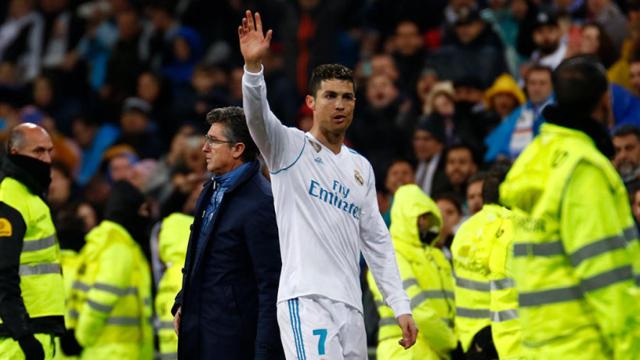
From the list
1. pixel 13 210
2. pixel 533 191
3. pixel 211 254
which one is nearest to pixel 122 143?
pixel 13 210

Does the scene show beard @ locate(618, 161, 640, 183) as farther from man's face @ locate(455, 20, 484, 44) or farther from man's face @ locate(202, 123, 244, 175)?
man's face @ locate(202, 123, 244, 175)

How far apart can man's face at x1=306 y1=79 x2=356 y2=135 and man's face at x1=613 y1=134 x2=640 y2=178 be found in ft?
15.5

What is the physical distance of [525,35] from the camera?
16391 millimetres

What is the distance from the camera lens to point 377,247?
8805 mm

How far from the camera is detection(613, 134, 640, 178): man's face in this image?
1262cm

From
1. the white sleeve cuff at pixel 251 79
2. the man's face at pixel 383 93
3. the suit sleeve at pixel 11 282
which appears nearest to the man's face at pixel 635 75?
the man's face at pixel 383 93

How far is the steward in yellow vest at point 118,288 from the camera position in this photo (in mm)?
12531

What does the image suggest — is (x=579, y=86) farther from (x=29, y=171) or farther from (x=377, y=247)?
(x=29, y=171)

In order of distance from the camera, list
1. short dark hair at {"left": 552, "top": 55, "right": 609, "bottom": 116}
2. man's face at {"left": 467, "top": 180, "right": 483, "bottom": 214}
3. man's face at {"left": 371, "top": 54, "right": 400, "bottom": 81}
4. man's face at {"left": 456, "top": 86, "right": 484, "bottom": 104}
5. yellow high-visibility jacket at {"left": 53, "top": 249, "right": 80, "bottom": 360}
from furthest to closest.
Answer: man's face at {"left": 371, "top": 54, "right": 400, "bottom": 81}
man's face at {"left": 456, "top": 86, "right": 484, "bottom": 104}
yellow high-visibility jacket at {"left": 53, "top": 249, "right": 80, "bottom": 360}
man's face at {"left": 467, "top": 180, "right": 483, "bottom": 214}
short dark hair at {"left": 552, "top": 55, "right": 609, "bottom": 116}

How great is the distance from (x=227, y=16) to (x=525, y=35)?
5756mm

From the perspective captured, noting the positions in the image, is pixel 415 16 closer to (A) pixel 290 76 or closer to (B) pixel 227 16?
(A) pixel 290 76

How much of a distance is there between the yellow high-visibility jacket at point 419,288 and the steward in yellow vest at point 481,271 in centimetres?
31

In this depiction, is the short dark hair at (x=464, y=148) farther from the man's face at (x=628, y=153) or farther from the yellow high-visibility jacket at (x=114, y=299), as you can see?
the yellow high-visibility jacket at (x=114, y=299)

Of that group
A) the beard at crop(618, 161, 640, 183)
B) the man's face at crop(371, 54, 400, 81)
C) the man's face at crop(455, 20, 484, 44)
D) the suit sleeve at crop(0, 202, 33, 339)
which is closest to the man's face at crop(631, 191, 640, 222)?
the beard at crop(618, 161, 640, 183)
